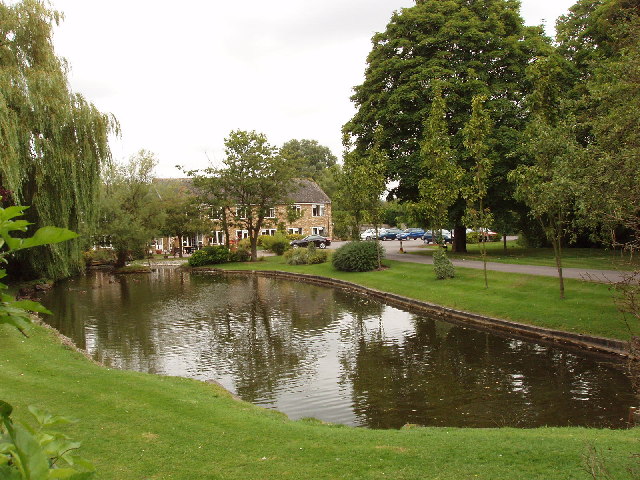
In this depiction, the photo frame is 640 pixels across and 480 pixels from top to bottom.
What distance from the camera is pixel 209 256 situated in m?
46.4

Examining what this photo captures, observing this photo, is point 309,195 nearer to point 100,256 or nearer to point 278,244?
point 278,244

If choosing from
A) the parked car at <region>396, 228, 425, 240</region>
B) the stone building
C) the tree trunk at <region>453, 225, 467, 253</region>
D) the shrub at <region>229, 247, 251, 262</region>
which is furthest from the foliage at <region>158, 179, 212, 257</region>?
the parked car at <region>396, 228, 425, 240</region>

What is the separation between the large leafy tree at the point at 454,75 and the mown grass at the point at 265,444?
24.2 meters

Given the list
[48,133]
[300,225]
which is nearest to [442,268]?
[48,133]

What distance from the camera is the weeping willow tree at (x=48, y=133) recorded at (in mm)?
20842

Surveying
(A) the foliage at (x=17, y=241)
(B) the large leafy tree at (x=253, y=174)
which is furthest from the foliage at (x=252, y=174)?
(A) the foliage at (x=17, y=241)

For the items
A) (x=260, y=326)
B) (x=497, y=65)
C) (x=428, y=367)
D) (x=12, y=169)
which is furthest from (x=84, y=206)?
(x=497, y=65)

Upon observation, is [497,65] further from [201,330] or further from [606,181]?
[201,330]

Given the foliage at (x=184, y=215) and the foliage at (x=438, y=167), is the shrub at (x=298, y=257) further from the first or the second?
the foliage at (x=438, y=167)

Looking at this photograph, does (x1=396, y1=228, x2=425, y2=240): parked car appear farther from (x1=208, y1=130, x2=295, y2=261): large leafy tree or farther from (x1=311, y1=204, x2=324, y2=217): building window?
(x1=208, y1=130, x2=295, y2=261): large leafy tree

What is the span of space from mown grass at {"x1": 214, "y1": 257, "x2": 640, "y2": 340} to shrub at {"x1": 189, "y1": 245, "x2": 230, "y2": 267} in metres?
18.3

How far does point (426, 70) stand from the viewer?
103 feet

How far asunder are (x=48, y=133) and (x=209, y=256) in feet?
82.7

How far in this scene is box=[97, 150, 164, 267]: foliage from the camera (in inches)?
1636
